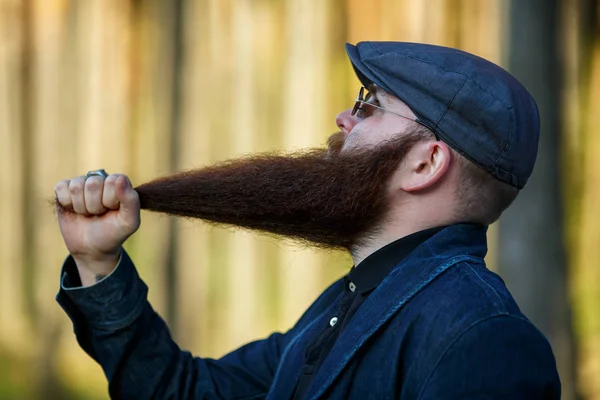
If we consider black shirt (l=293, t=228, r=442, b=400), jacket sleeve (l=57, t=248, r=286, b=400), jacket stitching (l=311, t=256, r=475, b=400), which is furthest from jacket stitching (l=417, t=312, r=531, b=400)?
jacket sleeve (l=57, t=248, r=286, b=400)

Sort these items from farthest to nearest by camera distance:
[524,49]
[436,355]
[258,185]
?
[524,49], [258,185], [436,355]

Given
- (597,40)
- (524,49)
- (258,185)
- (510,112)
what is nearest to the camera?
(510,112)

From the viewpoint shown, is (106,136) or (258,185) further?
(106,136)

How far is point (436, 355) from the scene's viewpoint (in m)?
1.42

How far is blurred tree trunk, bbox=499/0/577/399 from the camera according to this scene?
354cm

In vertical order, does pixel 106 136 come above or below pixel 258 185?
below

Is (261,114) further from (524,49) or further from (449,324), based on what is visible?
(449,324)

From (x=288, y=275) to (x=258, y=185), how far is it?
7.39 ft

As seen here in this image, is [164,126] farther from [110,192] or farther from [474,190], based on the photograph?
[474,190]

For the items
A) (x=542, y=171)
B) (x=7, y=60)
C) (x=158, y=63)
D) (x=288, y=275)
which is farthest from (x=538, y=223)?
(x=7, y=60)

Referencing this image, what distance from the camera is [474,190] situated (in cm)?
168

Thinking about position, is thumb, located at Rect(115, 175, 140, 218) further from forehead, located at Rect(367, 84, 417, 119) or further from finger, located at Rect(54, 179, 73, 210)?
forehead, located at Rect(367, 84, 417, 119)

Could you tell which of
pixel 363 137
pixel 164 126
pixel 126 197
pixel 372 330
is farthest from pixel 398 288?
pixel 164 126

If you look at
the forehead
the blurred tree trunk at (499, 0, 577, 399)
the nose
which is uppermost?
the forehead
